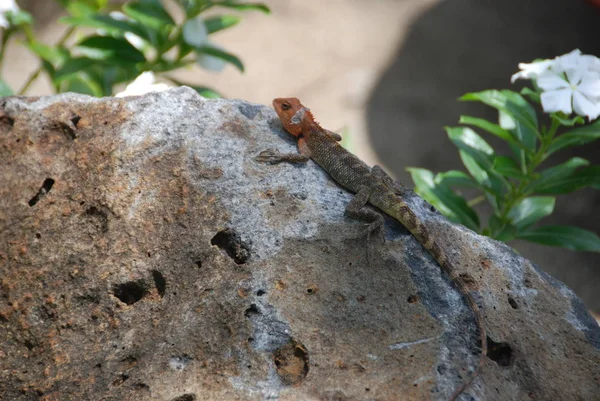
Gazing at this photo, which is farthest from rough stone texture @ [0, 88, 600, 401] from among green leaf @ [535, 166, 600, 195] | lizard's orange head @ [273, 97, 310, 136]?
green leaf @ [535, 166, 600, 195]

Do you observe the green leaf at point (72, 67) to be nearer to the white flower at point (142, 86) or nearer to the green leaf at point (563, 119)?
the white flower at point (142, 86)

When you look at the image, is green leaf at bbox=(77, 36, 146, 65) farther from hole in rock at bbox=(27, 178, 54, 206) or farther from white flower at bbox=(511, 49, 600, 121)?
white flower at bbox=(511, 49, 600, 121)

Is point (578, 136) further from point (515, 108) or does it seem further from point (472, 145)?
point (472, 145)

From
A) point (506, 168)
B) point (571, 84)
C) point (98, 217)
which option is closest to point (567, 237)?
point (506, 168)

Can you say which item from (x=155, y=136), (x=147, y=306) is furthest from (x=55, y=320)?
(x=155, y=136)

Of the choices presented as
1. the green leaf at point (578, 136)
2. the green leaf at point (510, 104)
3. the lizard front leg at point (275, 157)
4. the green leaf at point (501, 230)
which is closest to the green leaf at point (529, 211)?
the green leaf at point (501, 230)
